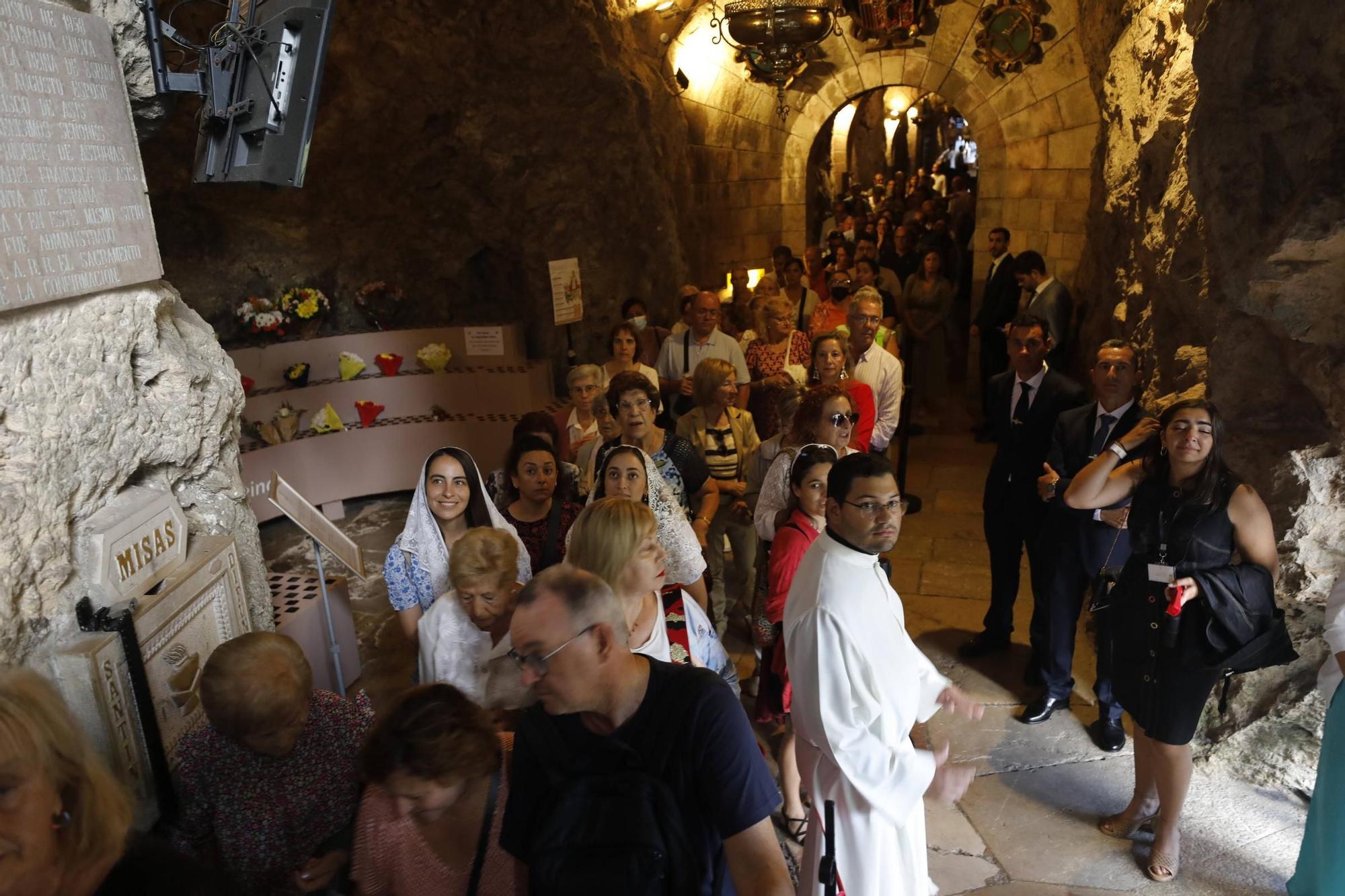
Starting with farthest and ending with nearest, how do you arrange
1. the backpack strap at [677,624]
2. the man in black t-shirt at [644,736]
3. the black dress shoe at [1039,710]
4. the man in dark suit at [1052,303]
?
the man in dark suit at [1052,303] < the black dress shoe at [1039,710] < the backpack strap at [677,624] < the man in black t-shirt at [644,736]

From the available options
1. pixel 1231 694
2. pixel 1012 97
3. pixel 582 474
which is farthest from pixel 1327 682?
pixel 1012 97

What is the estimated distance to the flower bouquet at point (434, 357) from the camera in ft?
26.7

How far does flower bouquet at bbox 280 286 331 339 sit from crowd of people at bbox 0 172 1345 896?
3.43 meters

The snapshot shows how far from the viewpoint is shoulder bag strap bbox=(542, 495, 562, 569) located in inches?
149

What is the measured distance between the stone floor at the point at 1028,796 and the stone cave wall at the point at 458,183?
376 centimetres

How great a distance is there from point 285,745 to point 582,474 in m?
2.29

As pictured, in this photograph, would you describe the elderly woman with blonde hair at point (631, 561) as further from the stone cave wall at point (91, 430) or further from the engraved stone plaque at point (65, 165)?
the engraved stone plaque at point (65, 165)

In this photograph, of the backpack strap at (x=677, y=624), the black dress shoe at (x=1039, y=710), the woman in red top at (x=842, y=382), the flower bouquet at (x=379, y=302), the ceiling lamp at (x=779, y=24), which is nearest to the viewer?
the backpack strap at (x=677, y=624)

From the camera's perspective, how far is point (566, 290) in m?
7.68

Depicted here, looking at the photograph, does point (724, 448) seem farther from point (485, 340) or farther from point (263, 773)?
point (485, 340)

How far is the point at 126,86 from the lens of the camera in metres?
2.95

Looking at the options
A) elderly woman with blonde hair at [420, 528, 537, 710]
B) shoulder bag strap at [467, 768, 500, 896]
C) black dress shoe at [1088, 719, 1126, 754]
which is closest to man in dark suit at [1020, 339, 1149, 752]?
black dress shoe at [1088, 719, 1126, 754]

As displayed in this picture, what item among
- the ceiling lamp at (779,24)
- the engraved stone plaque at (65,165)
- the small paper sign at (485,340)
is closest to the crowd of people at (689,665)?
the engraved stone plaque at (65,165)

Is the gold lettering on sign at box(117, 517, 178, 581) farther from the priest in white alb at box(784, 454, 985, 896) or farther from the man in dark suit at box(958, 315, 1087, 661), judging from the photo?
the man in dark suit at box(958, 315, 1087, 661)
